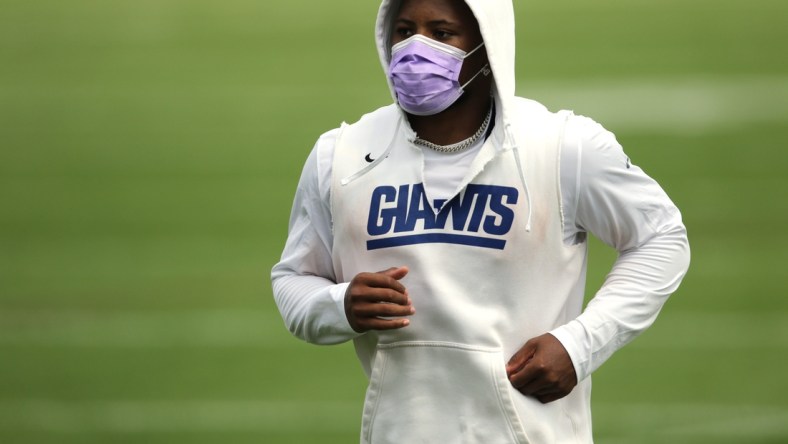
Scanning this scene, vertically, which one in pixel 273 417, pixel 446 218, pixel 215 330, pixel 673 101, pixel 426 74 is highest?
pixel 426 74

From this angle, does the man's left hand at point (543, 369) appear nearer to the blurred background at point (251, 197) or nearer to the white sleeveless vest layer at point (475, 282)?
the white sleeveless vest layer at point (475, 282)

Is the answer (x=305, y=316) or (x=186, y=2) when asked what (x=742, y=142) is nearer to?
(x=186, y=2)

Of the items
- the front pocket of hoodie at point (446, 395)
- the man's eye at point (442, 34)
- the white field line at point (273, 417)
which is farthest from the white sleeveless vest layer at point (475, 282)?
the white field line at point (273, 417)

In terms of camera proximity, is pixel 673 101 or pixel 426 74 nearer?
pixel 426 74

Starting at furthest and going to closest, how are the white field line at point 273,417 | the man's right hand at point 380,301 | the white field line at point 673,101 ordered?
the white field line at point 673,101, the white field line at point 273,417, the man's right hand at point 380,301

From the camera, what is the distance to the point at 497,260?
156 centimetres

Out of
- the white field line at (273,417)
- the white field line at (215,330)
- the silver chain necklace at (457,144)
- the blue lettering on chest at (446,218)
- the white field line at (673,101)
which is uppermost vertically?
the silver chain necklace at (457,144)

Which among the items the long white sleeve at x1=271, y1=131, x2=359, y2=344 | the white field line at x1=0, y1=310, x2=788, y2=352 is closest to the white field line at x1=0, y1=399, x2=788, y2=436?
the white field line at x1=0, y1=310, x2=788, y2=352

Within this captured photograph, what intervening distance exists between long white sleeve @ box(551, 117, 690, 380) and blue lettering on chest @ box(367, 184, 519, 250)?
0.08 metres

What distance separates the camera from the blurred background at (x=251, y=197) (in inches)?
118

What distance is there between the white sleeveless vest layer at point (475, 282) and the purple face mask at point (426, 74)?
0.07 metres

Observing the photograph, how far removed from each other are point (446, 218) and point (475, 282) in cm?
8

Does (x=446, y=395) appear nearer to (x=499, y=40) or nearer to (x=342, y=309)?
(x=342, y=309)

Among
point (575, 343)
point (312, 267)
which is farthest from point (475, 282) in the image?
point (312, 267)
